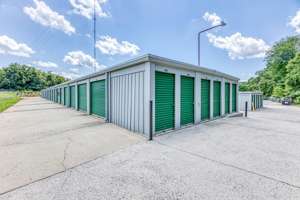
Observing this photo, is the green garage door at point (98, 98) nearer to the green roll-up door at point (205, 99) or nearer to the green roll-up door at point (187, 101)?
the green roll-up door at point (187, 101)

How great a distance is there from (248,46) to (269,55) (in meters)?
15.8

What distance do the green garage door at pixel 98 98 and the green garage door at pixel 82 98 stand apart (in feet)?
6.51

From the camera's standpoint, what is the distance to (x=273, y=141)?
475 cm

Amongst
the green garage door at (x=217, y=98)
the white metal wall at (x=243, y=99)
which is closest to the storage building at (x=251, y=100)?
the white metal wall at (x=243, y=99)

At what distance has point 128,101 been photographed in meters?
6.18

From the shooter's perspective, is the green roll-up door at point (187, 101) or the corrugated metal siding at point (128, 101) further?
the green roll-up door at point (187, 101)

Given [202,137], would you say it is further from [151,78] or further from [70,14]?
[70,14]

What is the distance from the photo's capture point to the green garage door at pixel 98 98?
8.66 m

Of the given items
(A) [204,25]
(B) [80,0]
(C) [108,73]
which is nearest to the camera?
(C) [108,73]

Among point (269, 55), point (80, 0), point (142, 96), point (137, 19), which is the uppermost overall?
point (269, 55)

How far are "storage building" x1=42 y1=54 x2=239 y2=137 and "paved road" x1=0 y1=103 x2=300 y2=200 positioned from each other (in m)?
1.64

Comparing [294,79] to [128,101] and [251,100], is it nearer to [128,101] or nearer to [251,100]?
[251,100]

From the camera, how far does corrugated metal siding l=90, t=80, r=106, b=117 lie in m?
8.66

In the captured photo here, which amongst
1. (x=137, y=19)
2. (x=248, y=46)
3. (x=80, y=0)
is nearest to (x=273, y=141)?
(x=137, y=19)
